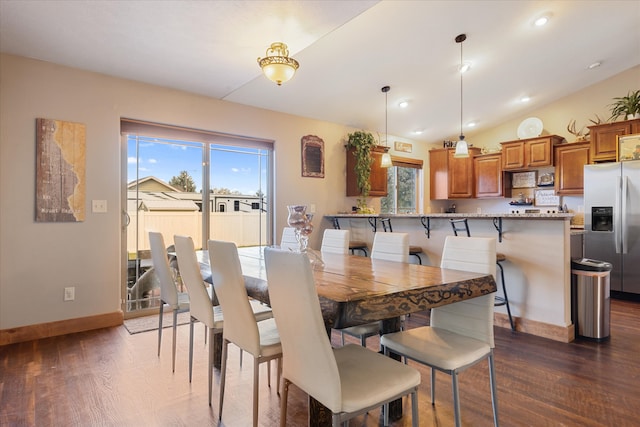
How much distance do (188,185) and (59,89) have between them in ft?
4.90

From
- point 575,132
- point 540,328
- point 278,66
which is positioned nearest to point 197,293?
point 278,66

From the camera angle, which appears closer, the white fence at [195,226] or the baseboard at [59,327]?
the baseboard at [59,327]

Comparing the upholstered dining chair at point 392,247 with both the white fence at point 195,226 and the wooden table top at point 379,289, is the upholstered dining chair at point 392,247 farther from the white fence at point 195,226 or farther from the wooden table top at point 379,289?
the white fence at point 195,226

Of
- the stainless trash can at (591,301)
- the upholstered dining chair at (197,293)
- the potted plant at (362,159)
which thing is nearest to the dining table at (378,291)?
the upholstered dining chair at (197,293)

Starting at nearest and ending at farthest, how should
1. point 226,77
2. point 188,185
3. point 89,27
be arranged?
point 89,27
point 226,77
point 188,185

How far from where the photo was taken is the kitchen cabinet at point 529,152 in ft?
18.1

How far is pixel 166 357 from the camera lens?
2.74 m

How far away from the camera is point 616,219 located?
4480 mm

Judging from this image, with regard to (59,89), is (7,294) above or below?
below

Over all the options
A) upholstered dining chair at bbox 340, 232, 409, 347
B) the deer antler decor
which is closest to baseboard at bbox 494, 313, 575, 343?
upholstered dining chair at bbox 340, 232, 409, 347

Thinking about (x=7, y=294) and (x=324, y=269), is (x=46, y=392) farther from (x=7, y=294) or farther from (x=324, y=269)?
(x=324, y=269)

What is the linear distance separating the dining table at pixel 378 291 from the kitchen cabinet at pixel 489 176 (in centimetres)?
483

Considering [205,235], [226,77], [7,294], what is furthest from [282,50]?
[7,294]

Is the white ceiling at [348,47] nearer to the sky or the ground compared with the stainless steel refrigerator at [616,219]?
nearer to the sky
